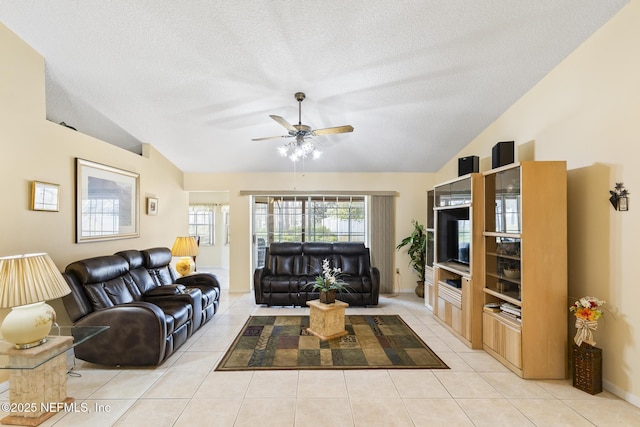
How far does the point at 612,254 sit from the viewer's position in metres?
2.56

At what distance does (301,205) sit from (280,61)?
361 centimetres

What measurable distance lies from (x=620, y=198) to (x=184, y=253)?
531cm

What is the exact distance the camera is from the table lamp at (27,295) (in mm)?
2068

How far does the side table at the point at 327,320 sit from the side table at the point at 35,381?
2.36 metres

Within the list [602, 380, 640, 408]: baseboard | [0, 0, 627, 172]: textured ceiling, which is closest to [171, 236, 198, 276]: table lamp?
[0, 0, 627, 172]: textured ceiling

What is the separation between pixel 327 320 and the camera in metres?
3.71

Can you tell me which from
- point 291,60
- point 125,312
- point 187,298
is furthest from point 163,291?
point 291,60

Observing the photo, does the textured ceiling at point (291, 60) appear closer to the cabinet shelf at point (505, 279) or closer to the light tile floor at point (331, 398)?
the cabinet shelf at point (505, 279)

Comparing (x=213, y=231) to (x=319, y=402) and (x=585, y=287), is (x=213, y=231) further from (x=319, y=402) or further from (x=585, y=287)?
(x=585, y=287)

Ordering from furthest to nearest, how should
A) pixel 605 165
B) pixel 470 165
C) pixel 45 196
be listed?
pixel 470 165
pixel 45 196
pixel 605 165

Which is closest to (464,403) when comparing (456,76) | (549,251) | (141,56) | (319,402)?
(319,402)

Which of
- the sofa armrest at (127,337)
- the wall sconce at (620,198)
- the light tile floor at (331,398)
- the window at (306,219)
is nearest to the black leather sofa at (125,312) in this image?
the sofa armrest at (127,337)

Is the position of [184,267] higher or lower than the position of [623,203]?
lower

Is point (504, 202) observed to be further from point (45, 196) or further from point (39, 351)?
point (45, 196)
